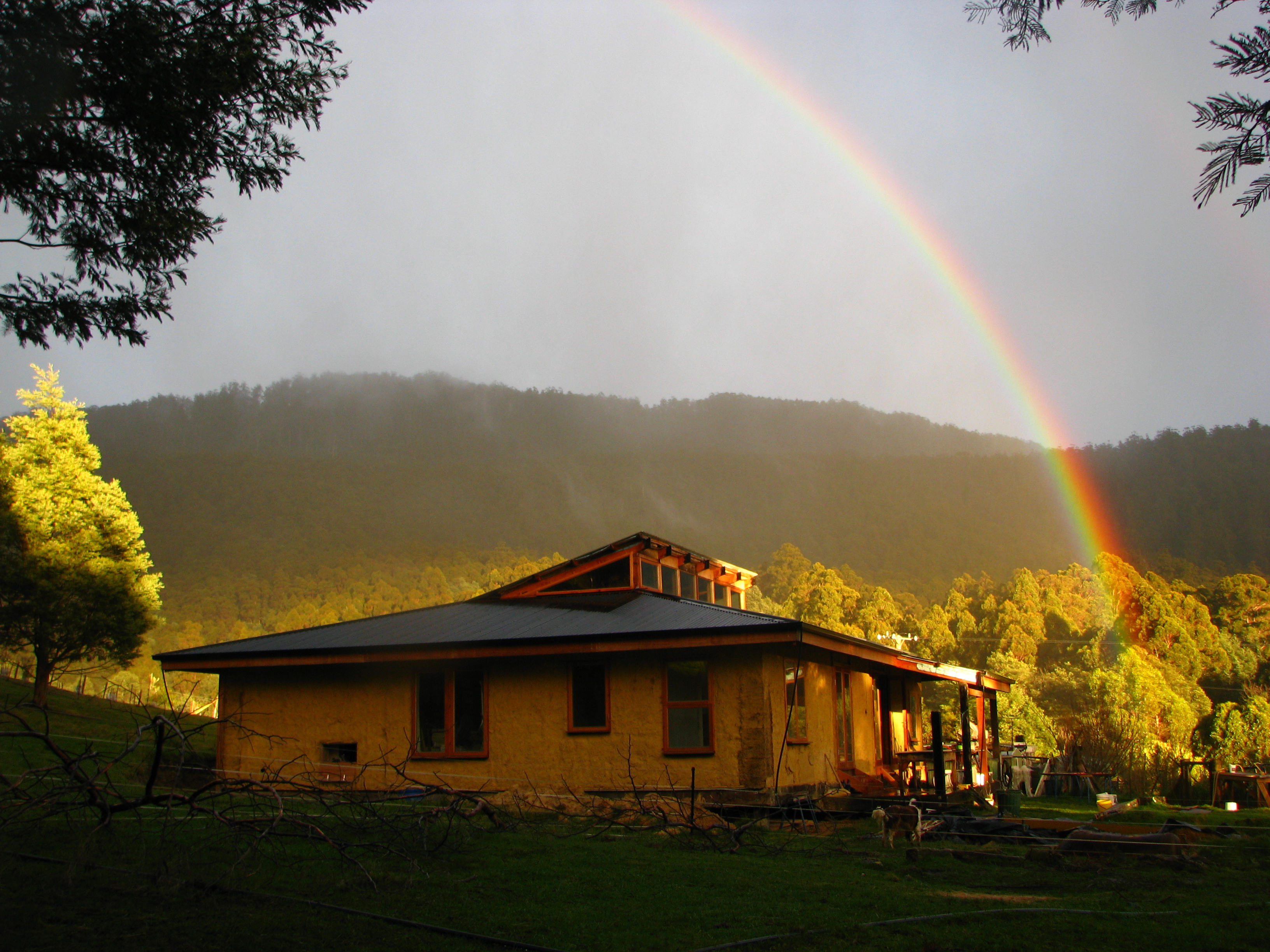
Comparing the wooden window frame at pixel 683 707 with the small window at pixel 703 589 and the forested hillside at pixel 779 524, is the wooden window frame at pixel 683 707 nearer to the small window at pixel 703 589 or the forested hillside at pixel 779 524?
the small window at pixel 703 589

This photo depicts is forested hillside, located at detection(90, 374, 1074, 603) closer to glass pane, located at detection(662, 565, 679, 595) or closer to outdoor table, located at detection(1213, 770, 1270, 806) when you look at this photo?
outdoor table, located at detection(1213, 770, 1270, 806)

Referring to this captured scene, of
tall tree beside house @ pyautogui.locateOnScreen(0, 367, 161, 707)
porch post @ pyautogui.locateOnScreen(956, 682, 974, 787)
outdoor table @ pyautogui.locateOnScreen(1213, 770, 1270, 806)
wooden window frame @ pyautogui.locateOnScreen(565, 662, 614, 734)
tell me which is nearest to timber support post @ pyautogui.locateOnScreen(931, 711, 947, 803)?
porch post @ pyautogui.locateOnScreen(956, 682, 974, 787)

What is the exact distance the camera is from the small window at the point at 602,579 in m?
19.5

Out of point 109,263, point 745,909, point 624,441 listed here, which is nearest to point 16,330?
point 109,263

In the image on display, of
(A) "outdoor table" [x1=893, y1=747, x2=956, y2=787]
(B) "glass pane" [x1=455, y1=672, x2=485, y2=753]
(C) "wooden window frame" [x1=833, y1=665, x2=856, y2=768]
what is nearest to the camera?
(B) "glass pane" [x1=455, y1=672, x2=485, y2=753]

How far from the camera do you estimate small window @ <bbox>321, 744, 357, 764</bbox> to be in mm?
16109

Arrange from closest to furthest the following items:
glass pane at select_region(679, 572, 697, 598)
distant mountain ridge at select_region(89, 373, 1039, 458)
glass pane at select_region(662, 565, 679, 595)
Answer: glass pane at select_region(662, 565, 679, 595) < glass pane at select_region(679, 572, 697, 598) < distant mountain ridge at select_region(89, 373, 1039, 458)

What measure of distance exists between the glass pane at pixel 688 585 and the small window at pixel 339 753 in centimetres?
798

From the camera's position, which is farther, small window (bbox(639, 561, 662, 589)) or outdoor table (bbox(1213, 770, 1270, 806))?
outdoor table (bbox(1213, 770, 1270, 806))

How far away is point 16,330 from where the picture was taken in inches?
325

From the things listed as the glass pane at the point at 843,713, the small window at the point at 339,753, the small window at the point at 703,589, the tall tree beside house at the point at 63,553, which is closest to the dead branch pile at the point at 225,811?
the small window at the point at 339,753

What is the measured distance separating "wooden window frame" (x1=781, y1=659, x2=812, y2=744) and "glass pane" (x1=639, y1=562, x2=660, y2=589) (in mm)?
4660

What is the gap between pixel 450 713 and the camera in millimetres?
15695

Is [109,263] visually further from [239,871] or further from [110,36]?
[239,871]
